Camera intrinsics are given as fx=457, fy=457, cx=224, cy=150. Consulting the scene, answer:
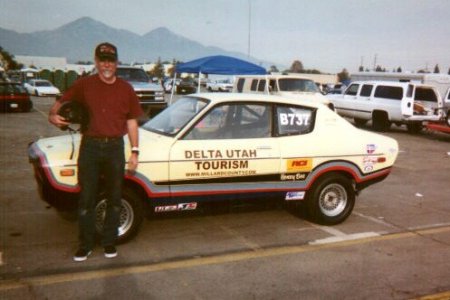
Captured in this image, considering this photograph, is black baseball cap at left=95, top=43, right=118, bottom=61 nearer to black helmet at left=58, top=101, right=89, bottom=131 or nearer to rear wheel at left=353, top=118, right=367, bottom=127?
black helmet at left=58, top=101, right=89, bottom=131

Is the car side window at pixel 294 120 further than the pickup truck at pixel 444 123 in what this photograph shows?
No

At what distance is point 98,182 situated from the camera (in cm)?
439

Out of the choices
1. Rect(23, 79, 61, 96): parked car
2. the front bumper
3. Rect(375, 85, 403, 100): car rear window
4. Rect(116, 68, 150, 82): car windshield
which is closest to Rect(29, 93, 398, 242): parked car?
the front bumper

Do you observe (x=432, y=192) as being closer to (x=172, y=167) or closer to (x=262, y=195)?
(x=262, y=195)

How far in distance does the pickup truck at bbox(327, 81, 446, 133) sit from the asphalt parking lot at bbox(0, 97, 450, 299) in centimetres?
1048

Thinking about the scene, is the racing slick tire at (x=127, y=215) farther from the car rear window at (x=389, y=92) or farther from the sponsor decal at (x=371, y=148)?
the car rear window at (x=389, y=92)

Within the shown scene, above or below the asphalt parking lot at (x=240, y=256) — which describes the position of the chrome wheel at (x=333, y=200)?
above

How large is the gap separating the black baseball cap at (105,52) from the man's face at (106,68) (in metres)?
0.03

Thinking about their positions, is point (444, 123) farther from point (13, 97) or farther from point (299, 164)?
point (13, 97)

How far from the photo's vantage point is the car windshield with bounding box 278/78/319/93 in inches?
681

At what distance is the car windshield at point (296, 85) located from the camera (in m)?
17.3

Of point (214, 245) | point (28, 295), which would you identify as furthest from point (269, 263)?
point (28, 295)

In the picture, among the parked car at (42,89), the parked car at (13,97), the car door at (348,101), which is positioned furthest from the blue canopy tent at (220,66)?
the parked car at (42,89)

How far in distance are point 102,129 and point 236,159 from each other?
5.30 feet
